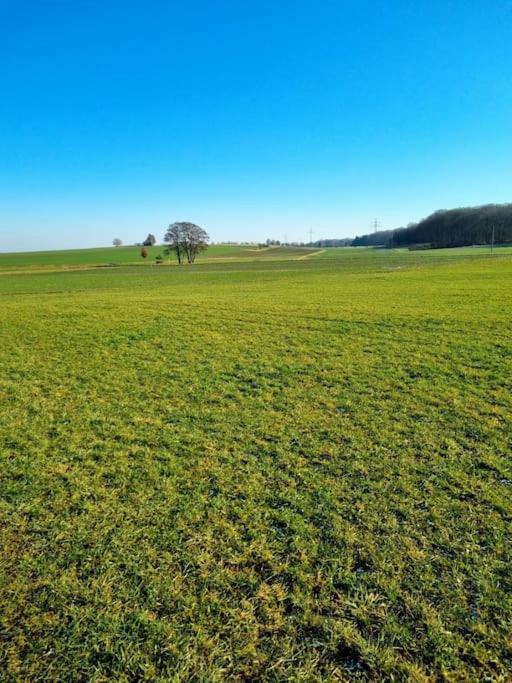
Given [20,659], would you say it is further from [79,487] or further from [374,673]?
[374,673]

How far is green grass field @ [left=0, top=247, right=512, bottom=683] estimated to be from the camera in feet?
9.01

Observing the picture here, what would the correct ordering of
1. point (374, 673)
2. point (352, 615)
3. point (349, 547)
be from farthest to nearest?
point (349, 547)
point (352, 615)
point (374, 673)

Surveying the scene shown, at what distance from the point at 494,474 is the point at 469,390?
3338mm

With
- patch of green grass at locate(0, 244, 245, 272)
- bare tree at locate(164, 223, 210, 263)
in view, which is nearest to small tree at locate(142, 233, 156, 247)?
patch of green grass at locate(0, 244, 245, 272)

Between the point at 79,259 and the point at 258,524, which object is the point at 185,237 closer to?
the point at 79,259

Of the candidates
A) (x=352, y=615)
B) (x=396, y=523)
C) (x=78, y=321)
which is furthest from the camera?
(x=78, y=321)

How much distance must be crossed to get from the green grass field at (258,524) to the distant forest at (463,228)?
141781mm

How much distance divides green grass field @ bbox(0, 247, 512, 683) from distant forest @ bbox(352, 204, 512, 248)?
465 feet

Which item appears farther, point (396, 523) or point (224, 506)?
point (224, 506)

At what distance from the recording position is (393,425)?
630 centimetres

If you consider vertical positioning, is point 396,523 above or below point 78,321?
below

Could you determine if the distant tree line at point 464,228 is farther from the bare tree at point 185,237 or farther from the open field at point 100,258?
the bare tree at point 185,237

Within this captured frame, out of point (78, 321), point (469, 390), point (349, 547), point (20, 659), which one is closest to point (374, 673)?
point (349, 547)

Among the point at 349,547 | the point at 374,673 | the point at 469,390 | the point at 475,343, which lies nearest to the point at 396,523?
the point at 349,547
